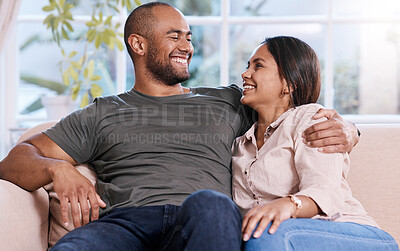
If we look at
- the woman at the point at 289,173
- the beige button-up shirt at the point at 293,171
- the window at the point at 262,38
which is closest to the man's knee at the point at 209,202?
the woman at the point at 289,173

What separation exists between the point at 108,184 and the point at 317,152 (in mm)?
756

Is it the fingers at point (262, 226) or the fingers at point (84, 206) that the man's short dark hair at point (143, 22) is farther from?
the fingers at point (262, 226)

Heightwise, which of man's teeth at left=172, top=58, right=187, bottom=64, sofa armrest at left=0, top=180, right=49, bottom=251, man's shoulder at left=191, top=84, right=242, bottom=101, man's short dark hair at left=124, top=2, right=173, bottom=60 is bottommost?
Answer: sofa armrest at left=0, top=180, right=49, bottom=251

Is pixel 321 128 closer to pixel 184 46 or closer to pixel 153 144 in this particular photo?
pixel 153 144

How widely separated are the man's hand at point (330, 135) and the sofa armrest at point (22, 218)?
3.07 feet

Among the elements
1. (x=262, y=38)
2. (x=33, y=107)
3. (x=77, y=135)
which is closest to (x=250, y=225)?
(x=77, y=135)

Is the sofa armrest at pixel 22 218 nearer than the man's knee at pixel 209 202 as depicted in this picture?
No

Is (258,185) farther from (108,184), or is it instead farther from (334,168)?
(108,184)

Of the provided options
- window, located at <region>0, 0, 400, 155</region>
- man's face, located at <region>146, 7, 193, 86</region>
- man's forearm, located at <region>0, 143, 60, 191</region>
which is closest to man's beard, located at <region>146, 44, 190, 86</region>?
man's face, located at <region>146, 7, 193, 86</region>

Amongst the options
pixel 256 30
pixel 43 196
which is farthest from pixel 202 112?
pixel 256 30

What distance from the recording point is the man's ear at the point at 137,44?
2070 mm

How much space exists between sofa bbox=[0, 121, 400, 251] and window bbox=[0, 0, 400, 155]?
188cm

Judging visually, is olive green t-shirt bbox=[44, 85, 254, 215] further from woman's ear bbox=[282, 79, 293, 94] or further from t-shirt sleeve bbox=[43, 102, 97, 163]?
woman's ear bbox=[282, 79, 293, 94]

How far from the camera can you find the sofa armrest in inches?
57.8
